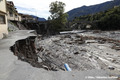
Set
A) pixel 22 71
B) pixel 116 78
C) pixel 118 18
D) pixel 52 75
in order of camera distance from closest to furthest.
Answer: pixel 116 78, pixel 52 75, pixel 22 71, pixel 118 18

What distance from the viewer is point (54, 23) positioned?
2998 centimetres

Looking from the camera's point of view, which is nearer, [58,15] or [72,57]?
[72,57]

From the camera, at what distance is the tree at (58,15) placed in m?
29.5

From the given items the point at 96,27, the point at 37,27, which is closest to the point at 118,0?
the point at 96,27

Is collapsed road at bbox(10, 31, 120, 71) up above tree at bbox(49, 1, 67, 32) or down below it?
below

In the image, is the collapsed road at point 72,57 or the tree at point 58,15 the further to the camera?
the tree at point 58,15

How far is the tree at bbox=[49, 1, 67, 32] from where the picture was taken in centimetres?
2948

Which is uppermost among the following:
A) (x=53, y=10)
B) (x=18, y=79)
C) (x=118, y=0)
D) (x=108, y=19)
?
(x=118, y=0)

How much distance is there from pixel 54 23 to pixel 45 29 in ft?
15.9

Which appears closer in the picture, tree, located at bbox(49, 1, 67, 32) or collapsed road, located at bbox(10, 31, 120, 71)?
collapsed road, located at bbox(10, 31, 120, 71)

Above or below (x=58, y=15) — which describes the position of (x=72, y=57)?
below

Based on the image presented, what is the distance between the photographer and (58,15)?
30234mm

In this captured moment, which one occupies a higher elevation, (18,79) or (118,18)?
(118,18)

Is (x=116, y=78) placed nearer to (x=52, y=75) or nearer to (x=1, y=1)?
(x=52, y=75)
